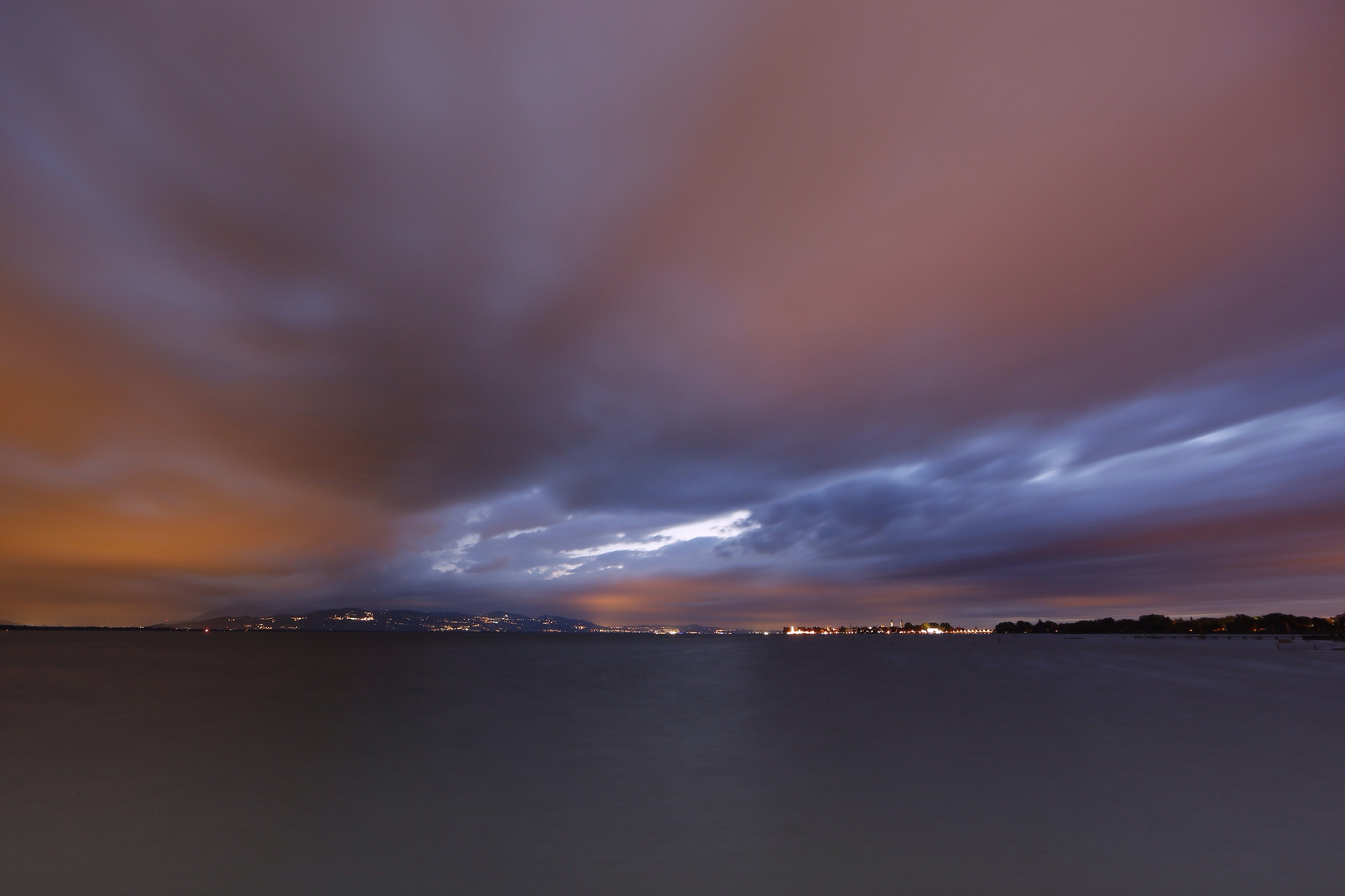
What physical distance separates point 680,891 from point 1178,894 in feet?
32.6

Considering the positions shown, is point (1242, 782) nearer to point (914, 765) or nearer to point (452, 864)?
point (914, 765)

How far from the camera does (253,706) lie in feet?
127

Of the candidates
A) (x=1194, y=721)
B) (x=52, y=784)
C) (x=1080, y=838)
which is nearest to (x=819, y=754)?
(x=1080, y=838)

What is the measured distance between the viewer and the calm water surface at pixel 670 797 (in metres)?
13.1

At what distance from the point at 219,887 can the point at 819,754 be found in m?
19.8

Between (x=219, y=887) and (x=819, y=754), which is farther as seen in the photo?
(x=819, y=754)

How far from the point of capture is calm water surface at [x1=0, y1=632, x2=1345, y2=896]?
1312 centimetres

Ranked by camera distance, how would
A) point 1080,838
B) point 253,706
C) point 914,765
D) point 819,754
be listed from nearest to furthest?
1. point 1080,838
2. point 914,765
3. point 819,754
4. point 253,706

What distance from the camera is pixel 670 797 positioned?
1900cm

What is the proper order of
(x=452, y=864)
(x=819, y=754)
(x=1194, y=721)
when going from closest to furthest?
(x=452, y=864) → (x=819, y=754) → (x=1194, y=721)

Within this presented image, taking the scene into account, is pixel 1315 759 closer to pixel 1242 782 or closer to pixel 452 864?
pixel 1242 782

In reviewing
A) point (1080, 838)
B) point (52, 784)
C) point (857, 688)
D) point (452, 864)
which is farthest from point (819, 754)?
point (857, 688)

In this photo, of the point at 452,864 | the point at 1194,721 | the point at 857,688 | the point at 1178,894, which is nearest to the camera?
the point at 1178,894

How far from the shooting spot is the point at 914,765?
73.9 ft
